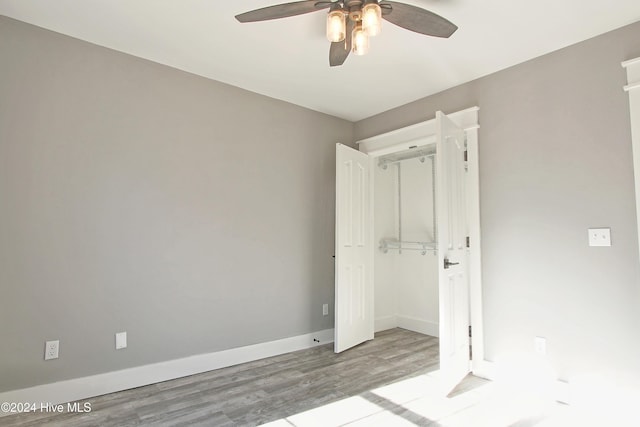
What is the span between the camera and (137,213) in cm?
272

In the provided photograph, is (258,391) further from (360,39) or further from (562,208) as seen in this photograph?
(562,208)

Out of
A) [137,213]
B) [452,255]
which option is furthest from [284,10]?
[452,255]

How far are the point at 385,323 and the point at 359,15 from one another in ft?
11.9

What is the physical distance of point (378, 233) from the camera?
450 cm

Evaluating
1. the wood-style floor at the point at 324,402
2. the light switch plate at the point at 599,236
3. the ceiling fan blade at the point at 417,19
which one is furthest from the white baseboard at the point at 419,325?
the ceiling fan blade at the point at 417,19

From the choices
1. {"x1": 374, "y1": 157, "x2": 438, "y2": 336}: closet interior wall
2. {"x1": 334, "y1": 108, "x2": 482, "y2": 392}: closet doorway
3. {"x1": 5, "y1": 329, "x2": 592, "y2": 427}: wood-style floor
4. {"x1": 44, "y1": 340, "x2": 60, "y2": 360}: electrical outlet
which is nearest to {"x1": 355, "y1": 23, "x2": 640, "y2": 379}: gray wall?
{"x1": 334, "y1": 108, "x2": 482, "y2": 392}: closet doorway

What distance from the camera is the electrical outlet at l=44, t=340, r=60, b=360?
2.33 metres

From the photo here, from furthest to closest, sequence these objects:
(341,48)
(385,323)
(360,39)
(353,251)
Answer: (385,323) → (353,251) → (341,48) → (360,39)

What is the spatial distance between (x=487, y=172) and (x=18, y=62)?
3.56 metres

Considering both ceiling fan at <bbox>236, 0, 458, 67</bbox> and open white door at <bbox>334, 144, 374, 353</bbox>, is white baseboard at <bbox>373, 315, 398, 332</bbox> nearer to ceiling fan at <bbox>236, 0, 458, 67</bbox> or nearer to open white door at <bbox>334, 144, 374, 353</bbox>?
open white door at <bbox>334, 144, 374, 353</bbox>

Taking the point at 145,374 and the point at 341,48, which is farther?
the point at 145,374

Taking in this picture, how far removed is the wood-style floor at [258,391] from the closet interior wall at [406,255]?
0.78 m

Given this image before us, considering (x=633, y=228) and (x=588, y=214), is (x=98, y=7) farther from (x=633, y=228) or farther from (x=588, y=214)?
(x=633, y=228)

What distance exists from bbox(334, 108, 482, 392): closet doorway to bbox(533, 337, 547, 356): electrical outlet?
0.41m
